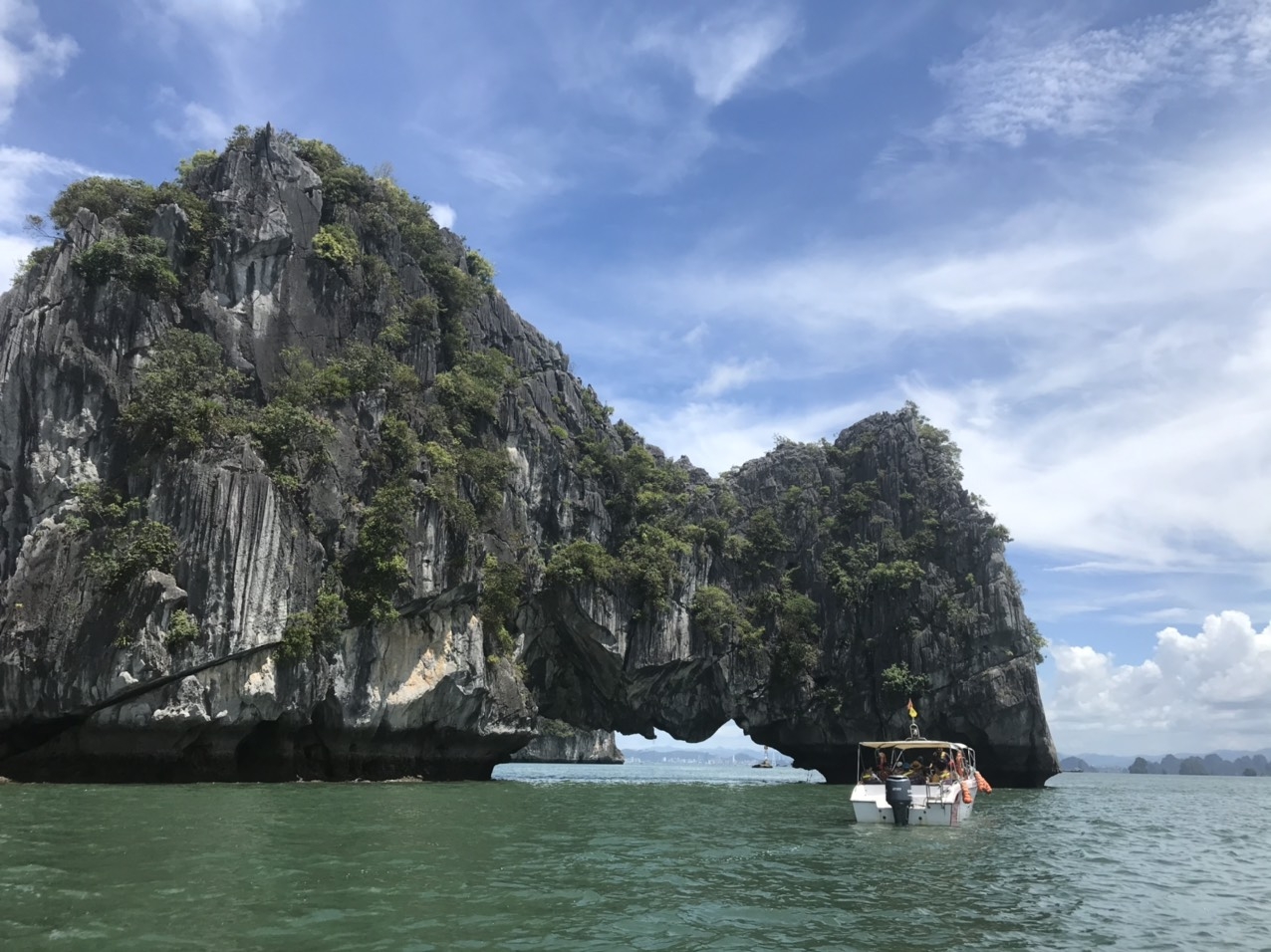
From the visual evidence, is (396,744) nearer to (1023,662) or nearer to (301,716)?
(301,716)

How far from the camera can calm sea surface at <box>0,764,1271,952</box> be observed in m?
9.40

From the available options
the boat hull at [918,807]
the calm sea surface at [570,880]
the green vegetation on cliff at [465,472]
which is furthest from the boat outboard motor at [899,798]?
the green vegetation on cliff at [465,472]

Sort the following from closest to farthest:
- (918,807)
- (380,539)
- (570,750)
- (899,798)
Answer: (899,798) → (918,807) → (380,539) → (570,750)

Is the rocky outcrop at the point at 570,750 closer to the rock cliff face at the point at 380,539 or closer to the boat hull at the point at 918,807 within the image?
the rock cliff face at the point at 380,539

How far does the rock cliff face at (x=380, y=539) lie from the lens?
2694cm

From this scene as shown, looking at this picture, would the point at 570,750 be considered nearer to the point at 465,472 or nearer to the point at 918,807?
the point at 465,472

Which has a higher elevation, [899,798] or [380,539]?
[380,539]

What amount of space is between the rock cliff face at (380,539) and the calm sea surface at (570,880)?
19.1ft

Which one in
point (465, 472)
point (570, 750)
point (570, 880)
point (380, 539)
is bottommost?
point (570, 750)

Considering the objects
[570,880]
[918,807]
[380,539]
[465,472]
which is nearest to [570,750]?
[465,472]

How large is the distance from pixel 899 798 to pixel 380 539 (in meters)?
19.3

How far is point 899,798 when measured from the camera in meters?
21.1

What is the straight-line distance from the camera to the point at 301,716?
29422 millimetres

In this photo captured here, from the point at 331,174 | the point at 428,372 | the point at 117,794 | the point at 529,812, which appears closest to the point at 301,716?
the point at 117,794
